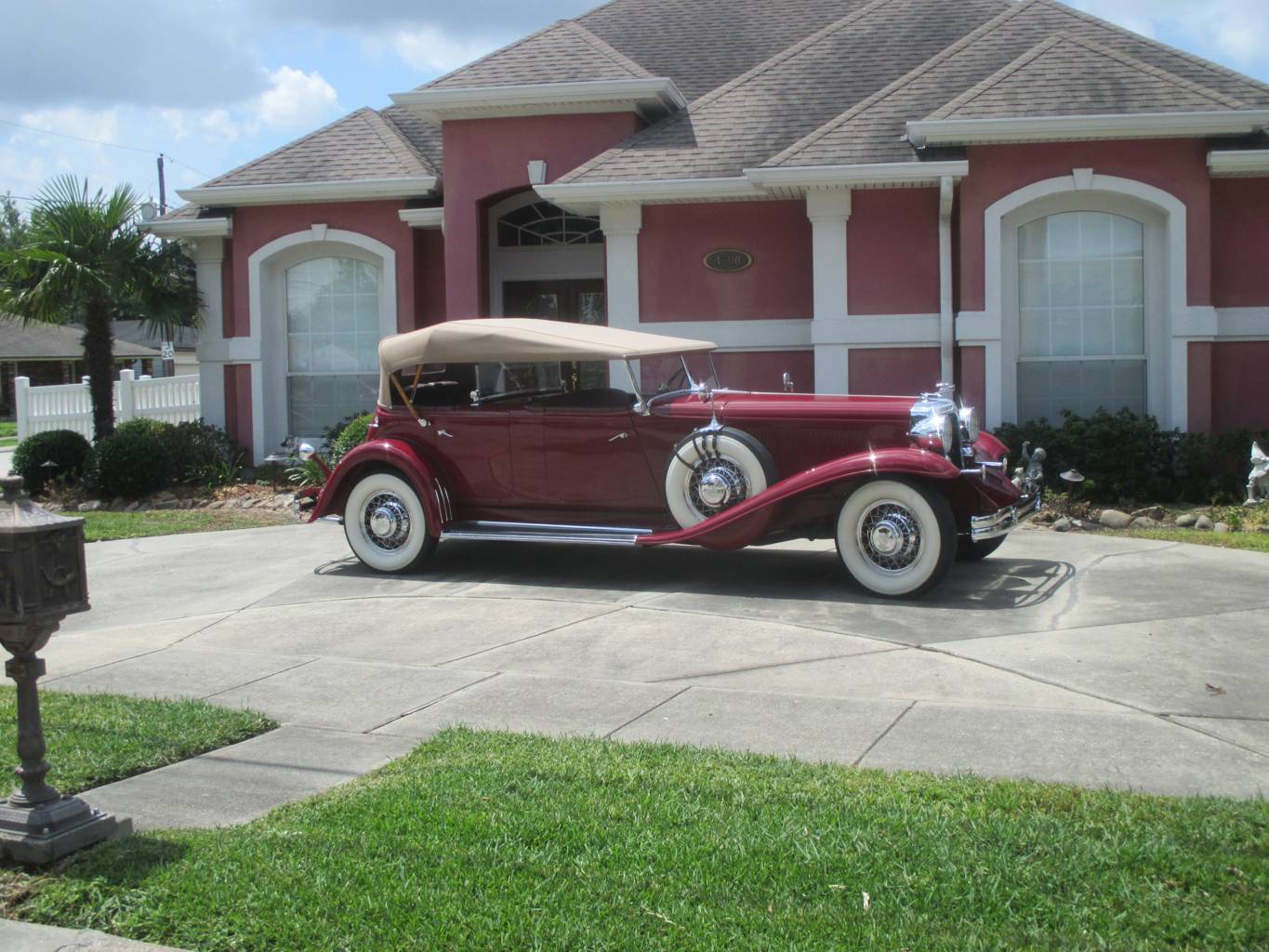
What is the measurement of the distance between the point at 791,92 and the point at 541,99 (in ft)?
9.94

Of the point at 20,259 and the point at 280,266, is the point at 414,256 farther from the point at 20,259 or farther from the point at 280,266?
the point at 20,259

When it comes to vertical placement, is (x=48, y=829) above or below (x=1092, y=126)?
below

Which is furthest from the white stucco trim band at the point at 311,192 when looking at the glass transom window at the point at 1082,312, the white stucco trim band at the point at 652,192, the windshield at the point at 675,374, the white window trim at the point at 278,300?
the glass transom window at the point at 1082,312

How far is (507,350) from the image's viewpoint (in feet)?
30.8

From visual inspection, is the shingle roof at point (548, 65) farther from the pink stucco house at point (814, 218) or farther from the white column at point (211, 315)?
the white column at point (211, 315)

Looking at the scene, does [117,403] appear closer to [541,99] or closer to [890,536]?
[541,99]

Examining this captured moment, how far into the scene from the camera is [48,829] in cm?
428

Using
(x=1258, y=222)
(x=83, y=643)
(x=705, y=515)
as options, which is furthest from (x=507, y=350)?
(x=1258, y=222)

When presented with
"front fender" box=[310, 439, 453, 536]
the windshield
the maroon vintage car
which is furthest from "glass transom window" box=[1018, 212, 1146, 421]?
"front fender" box=[310, 439, 453, 536]

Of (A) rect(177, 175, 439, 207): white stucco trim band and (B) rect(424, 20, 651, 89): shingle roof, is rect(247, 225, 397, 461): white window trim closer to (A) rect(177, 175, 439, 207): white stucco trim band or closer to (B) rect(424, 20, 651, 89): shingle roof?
(A) rect(177, 175, 439, 207): white stucco trim band

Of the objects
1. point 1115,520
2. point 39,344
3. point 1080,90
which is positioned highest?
point 39,344

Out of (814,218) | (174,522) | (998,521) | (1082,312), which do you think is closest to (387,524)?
(998,521)

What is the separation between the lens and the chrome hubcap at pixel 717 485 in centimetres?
868

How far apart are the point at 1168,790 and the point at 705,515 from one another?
14.4 ft
